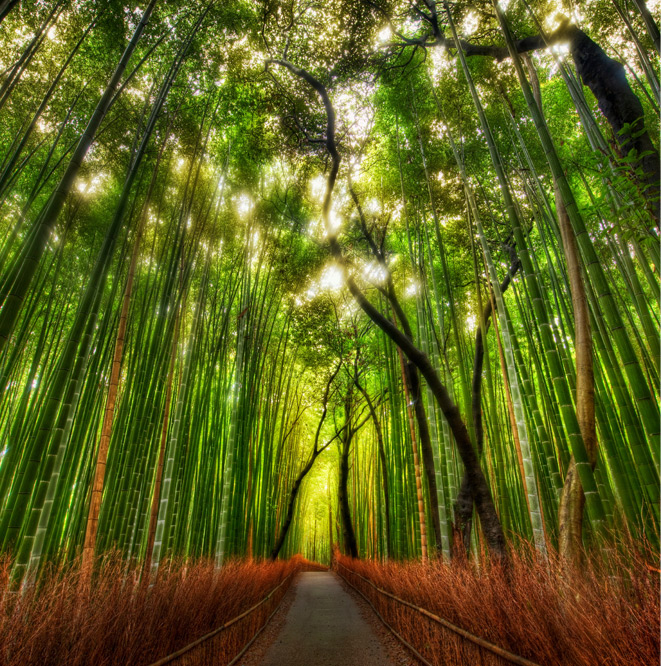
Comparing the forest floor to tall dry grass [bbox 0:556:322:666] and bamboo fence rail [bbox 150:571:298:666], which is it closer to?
bamboo fence rail [bbox 150:571:298:666]

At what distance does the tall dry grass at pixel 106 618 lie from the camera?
42.4 inches

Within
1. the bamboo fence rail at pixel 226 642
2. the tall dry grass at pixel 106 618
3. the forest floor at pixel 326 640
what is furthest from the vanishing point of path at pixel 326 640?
the tall dry grass at pixel 106 618

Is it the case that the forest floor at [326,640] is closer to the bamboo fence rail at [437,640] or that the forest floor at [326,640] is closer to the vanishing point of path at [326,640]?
the vanishing point of path at [326,640]

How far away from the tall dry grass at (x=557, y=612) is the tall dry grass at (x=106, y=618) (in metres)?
1.49

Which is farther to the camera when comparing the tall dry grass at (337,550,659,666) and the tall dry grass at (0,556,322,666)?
the tall dry grass at (0,556,322,666)

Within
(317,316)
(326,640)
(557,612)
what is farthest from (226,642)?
(317,316)

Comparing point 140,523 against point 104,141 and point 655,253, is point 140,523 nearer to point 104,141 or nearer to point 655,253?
point 104,141

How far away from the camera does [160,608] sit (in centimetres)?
176

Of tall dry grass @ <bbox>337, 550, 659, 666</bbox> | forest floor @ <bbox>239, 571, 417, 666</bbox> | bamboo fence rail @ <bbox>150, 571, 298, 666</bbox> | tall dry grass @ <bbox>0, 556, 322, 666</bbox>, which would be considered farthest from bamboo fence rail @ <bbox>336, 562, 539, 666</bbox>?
tall dry grass @ <bbox>0, 556, 322, 666</bbox>

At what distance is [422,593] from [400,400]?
8.64 ft

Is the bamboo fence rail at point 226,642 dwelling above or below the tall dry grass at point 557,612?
below

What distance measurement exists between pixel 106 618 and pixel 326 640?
9.27 ft

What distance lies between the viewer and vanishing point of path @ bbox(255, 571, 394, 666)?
2844 mm

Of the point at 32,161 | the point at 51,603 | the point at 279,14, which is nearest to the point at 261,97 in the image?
the point at 279,14
